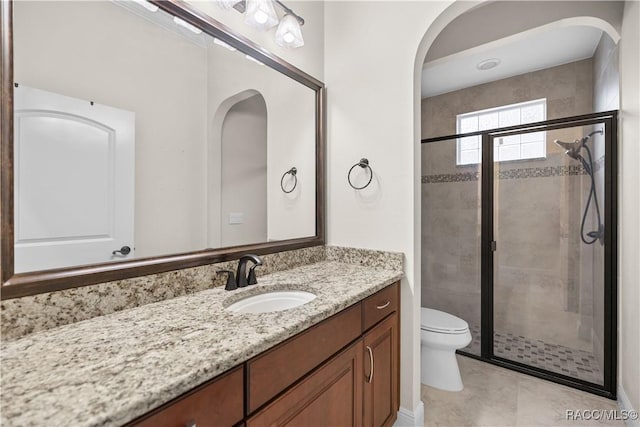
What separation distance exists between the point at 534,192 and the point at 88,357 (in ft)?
9.60

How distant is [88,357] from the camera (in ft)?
2.16

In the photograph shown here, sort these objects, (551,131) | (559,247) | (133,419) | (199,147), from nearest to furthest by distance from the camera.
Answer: (133,419) → (199,147) → (551,131) → (559,247)

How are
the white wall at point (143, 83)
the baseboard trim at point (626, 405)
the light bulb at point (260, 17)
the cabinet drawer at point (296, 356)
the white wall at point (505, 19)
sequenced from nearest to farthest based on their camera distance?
the cabinet drawer at point (296, 356) < the white wall at point (143, 83) < the light bulb at point (260, 17) < the baseboard trim at point (626, 405) < the white wall at point (505, 19)

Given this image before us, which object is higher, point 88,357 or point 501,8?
point 501,8

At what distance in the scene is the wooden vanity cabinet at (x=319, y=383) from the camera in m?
0.65

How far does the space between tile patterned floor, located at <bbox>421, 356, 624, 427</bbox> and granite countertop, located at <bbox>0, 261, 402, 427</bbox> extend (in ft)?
4.13

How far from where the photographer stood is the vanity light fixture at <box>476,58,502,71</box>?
2529 mm

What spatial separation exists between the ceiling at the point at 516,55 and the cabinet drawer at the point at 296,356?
2046 millimetres

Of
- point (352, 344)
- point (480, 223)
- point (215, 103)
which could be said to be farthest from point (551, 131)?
point (215, 103)

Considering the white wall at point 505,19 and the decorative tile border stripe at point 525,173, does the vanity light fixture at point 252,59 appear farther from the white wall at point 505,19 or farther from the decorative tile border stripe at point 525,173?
the decorative tile border stripe at point 525,173

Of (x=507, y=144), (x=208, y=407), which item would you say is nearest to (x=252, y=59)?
(x=208, y=407)

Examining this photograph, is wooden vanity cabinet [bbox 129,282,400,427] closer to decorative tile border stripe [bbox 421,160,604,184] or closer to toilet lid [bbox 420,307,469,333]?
toilet lid [bbox 420,307,469,333]

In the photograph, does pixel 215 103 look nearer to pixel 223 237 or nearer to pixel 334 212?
pixel 223 237

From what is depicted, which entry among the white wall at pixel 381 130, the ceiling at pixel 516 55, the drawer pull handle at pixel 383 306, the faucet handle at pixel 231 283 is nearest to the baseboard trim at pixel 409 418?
the white wall at pixel 381 130
